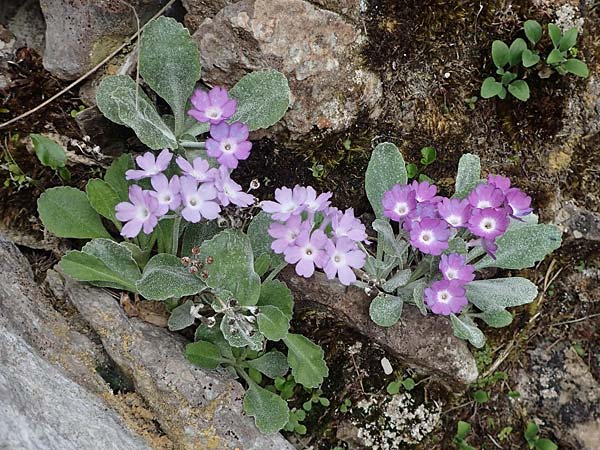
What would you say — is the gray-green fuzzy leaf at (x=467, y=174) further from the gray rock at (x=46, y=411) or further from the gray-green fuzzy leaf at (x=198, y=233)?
the gray rock at (x=46, y=411)

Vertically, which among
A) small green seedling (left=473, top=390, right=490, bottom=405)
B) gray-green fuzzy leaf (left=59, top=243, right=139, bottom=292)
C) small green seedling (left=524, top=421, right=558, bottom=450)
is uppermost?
gray-green fuzzy leaf (left=59, top=243, right=139, bottom=292)

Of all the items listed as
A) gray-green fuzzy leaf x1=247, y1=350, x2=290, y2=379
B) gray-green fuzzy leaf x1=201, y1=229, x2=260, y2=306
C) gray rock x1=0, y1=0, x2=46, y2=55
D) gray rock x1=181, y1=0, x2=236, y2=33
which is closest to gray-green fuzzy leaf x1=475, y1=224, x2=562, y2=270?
gray-green fuzzy leaf x1=247, y1=350, x2=290, y2=379

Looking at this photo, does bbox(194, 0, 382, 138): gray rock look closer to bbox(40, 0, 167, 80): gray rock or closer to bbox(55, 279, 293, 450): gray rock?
bbox(40, 0, 167, 80): gray rock

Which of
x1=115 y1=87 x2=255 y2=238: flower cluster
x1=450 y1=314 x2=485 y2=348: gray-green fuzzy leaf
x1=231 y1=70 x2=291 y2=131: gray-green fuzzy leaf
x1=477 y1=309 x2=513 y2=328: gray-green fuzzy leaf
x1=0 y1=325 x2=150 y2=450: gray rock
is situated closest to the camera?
x1=0 y1=325 x2=150 y2=450: gray rock

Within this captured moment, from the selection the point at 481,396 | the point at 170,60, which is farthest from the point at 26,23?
the point at 481,396

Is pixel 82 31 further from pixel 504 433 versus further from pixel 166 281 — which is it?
pixel 504 433

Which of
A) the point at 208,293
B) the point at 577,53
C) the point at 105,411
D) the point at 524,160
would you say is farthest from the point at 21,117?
the point at 577,53

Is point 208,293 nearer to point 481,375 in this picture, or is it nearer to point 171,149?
point 171,149
